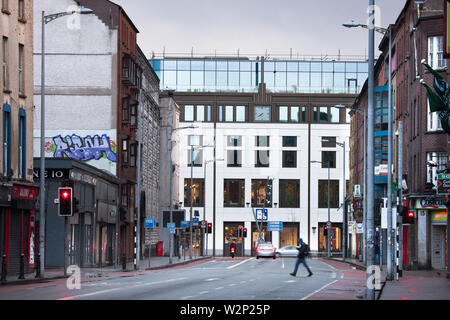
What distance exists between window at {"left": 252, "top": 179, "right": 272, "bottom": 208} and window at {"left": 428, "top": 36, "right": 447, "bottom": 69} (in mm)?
63109

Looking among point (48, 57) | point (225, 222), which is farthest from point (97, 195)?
point (225, 222)

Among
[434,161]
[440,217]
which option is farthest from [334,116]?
[434,161]

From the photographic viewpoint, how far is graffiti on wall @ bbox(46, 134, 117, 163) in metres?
63.6

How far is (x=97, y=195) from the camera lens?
57.6 m

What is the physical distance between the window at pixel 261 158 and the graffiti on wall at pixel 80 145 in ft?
176

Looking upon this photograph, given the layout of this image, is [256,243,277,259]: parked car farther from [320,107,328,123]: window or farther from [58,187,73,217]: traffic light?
[58,187,73,217]: traffic light

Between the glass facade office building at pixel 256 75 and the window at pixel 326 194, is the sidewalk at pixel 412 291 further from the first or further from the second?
the glass facade office building at pixel 256 75

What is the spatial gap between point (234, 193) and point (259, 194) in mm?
3161

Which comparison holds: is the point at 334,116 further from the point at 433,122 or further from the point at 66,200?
the point at 66,200

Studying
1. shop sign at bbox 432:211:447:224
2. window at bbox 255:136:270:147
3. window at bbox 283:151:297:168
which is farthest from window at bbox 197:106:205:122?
shop sign at bbox 432:211:447:224

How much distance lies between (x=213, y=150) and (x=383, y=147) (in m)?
47.6

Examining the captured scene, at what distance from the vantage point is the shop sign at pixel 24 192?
4056 cm

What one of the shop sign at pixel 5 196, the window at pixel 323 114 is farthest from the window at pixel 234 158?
the shop sign at pixel 5 196
